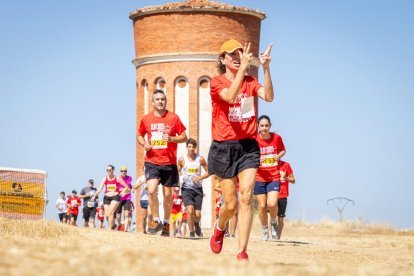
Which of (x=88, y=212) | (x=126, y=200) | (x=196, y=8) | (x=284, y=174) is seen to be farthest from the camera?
(x=196, y=8)

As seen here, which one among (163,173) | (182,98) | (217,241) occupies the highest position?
(182,98)

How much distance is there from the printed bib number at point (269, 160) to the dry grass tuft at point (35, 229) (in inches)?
149

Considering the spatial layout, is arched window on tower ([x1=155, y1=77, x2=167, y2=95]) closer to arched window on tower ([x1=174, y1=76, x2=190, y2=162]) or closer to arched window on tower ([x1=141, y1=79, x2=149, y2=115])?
arched window on tower ([x1=174, y1=76, x2=190, y2=162])

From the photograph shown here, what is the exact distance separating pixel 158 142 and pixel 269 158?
2127 mm

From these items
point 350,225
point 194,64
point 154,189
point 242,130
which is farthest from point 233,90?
point 194,64

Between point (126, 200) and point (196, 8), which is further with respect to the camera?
point (196, 8)

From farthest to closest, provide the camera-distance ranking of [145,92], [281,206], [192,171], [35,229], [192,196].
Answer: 1. [145,92]
2. [192,196]
3. [192,171]
4. [281,206]
5. [35,229]

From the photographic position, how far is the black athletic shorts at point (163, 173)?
19.1m

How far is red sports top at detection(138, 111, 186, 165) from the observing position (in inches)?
752

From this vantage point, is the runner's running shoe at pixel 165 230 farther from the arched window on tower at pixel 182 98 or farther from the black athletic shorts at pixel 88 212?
the arched window on tower at pixel 182 98

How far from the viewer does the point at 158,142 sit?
752 inches

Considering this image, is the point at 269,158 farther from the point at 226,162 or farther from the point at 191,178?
the point at 226,162

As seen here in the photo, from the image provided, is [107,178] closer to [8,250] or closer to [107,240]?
[107,240]

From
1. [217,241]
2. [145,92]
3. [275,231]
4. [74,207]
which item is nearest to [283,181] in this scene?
[275,231]
